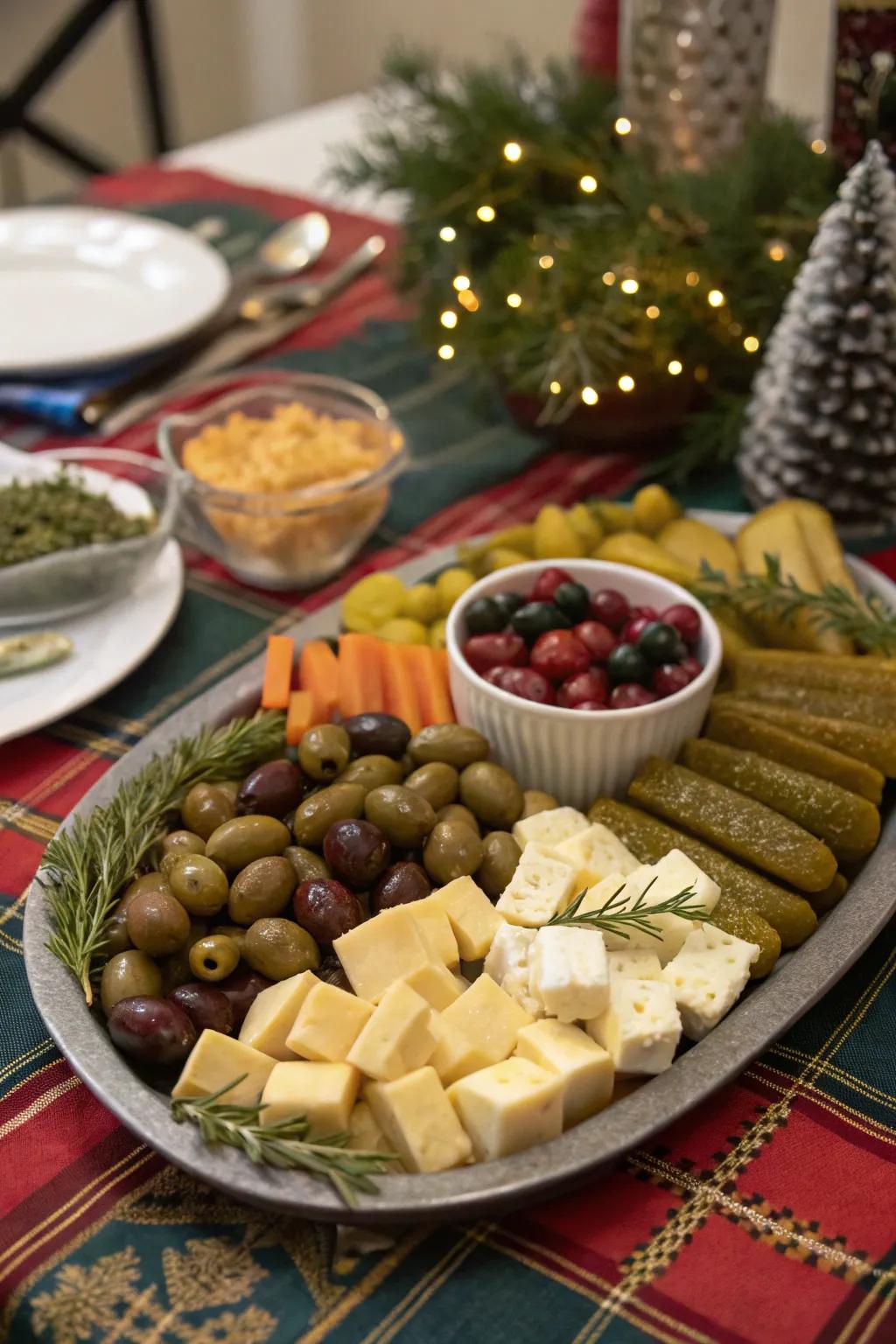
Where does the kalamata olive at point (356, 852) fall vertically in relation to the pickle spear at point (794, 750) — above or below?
above

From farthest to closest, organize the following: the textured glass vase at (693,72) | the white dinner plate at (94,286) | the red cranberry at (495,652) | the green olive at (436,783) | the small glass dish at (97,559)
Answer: the white dinner plate at (94,286) < the textured glass vase at (693,72) < the small glass dish at (97,559) < the red cranberry at (495,652) < the green olive at (436,783)

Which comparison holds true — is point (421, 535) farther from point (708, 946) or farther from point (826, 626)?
point (708, 946)

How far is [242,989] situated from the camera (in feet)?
2.96

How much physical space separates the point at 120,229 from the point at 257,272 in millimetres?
220

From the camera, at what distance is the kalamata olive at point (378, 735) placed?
1.10m

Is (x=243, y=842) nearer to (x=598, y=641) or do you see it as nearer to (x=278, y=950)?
(x=278, y=950)

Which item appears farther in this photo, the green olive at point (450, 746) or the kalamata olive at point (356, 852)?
the green olive at point (450, 746)

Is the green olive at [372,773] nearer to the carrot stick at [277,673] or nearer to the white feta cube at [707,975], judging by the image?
the carrot stick at [277,673]

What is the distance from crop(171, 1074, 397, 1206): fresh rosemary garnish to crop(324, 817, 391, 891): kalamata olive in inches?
8.2

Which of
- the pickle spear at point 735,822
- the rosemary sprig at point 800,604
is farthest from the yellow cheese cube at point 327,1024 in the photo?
the rosemary sprig at point 800,604

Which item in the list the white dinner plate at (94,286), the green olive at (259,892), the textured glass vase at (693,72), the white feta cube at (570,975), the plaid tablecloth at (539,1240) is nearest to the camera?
the plaid tablecloth at (539,1240)

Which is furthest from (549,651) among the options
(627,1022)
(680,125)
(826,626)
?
(680,125)

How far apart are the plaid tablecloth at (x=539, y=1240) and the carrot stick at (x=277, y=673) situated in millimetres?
303

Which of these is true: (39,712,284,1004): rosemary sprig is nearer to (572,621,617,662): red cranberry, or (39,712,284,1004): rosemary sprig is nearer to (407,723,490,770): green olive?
(407,723,490,770): green olive
